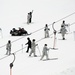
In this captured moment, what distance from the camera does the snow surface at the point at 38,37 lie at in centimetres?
2433

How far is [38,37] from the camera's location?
34.8 metres

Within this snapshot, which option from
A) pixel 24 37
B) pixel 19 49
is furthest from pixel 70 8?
pixel 19 49

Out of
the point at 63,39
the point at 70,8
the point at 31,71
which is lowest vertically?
the point at 31,71

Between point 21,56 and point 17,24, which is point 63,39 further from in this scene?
point 17,24

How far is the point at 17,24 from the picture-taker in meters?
45.6

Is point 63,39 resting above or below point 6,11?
below

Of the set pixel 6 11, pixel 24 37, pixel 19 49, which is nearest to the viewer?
pixel 19 49

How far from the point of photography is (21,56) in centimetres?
2836

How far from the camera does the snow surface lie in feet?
79.8

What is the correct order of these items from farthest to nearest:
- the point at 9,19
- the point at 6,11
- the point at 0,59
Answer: the point at 6,11, the point at 9,19, the point at 0,59

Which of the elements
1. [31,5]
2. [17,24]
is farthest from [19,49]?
[31,5]

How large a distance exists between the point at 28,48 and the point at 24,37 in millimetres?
6121

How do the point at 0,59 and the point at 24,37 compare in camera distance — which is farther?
the point at 24,37

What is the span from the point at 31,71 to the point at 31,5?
36282mm
